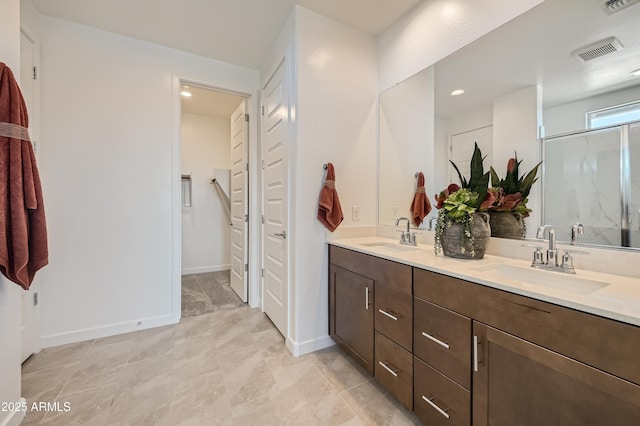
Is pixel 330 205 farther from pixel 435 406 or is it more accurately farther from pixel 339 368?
pixel 435 406

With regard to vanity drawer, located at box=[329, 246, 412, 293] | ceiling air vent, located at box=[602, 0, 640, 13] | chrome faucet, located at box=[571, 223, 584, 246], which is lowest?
vanity drawer, located at box=[329, 246, 412, 293]

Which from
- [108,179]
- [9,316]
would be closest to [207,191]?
[108,179]

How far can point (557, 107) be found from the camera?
129 cm

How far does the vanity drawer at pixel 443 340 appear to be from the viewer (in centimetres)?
106

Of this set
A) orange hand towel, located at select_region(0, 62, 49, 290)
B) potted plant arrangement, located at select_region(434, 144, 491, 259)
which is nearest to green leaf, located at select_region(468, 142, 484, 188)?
potted plant arrangement, located at select_region(434, 144, 491, 259)

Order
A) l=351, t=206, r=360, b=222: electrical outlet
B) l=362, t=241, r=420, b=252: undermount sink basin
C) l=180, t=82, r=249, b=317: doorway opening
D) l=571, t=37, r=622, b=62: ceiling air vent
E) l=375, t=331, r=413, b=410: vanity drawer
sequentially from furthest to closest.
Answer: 1. l=180, t=82, r=249, b=317: doorway opening
2. l=351, t=206, r=360, b=222: electrical outlet
3. l=362, t=241, r=420, b=252: undermount sink basin
4. l=375, t=331, r=413, b=410: vanity drawer
5. l=571, t=37, r=622, b=62: ceiling air vent

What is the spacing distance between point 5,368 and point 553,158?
9.46 ft

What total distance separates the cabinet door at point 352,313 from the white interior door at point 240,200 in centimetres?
138

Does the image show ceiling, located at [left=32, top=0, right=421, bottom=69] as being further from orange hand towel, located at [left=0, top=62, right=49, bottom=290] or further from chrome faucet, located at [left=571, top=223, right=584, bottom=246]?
chrome faucet, located at [left=571, top=223, right=584, bottom=246]

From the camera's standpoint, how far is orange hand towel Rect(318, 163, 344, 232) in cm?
201

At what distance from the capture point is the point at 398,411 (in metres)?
1.44

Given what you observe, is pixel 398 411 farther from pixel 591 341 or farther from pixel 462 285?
pixel 591 341

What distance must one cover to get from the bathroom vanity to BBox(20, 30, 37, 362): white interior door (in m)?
2.46

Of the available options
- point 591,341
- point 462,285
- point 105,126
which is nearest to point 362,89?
point 462,285
